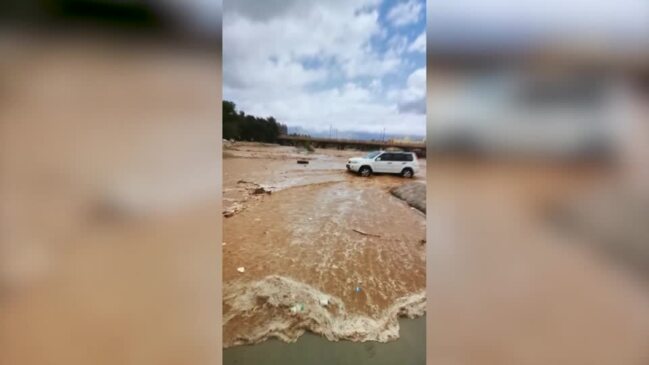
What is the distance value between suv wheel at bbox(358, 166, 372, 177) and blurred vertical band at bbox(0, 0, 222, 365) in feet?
1.72

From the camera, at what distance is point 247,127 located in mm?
933

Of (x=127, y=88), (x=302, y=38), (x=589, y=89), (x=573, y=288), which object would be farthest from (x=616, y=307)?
(x=127, y=88)

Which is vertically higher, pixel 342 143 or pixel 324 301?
pixel 342 143

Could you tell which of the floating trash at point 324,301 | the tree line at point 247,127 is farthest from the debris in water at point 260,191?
the floating trash at point 324,301

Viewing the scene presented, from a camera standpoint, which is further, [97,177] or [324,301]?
[324,301]

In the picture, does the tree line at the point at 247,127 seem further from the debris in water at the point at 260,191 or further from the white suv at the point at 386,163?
the white suv at the point at 386,163

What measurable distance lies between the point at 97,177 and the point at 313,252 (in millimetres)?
619

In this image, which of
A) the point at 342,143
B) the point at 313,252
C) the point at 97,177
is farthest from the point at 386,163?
the point at 97,177

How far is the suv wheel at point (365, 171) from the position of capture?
102 cm

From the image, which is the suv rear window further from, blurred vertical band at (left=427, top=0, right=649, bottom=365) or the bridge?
blurred vertical band at (left=427, top=0, right=649, bottom=365)

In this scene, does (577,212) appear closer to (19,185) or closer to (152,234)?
(152,234)

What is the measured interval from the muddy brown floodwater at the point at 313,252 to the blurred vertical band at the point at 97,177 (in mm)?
153

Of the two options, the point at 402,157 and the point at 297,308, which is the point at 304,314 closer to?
the point at 297,308

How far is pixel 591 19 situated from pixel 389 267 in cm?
91
